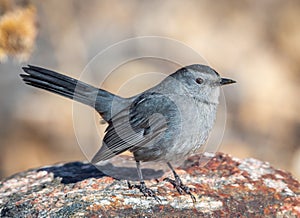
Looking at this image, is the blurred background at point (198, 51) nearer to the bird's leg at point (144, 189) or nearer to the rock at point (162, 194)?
the rock at point (162, 194)

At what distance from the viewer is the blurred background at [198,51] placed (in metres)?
9.41

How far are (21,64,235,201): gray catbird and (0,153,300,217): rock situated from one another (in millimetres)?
176

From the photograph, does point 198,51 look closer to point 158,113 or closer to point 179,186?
point 158,113

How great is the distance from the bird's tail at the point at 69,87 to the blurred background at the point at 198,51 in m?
2.76

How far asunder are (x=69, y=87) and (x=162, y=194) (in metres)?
1.69

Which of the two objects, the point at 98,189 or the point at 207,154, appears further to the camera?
the point at 207,154

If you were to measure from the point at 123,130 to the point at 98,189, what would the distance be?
2.56 ft

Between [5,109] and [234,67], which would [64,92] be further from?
[234,67]

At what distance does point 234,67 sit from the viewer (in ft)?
36.1

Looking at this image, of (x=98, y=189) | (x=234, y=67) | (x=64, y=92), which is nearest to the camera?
(x=98, y=189)

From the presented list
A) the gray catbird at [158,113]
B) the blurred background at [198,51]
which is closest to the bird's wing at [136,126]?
the gray catbird at [158,113]

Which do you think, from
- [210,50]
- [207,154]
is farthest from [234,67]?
[207,154]

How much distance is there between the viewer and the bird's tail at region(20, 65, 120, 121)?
600 centimetres

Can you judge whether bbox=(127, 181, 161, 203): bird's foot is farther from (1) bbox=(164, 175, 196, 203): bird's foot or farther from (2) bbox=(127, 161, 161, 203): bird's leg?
(1) bbox=(164, 175, 196, 203): bird's foot
